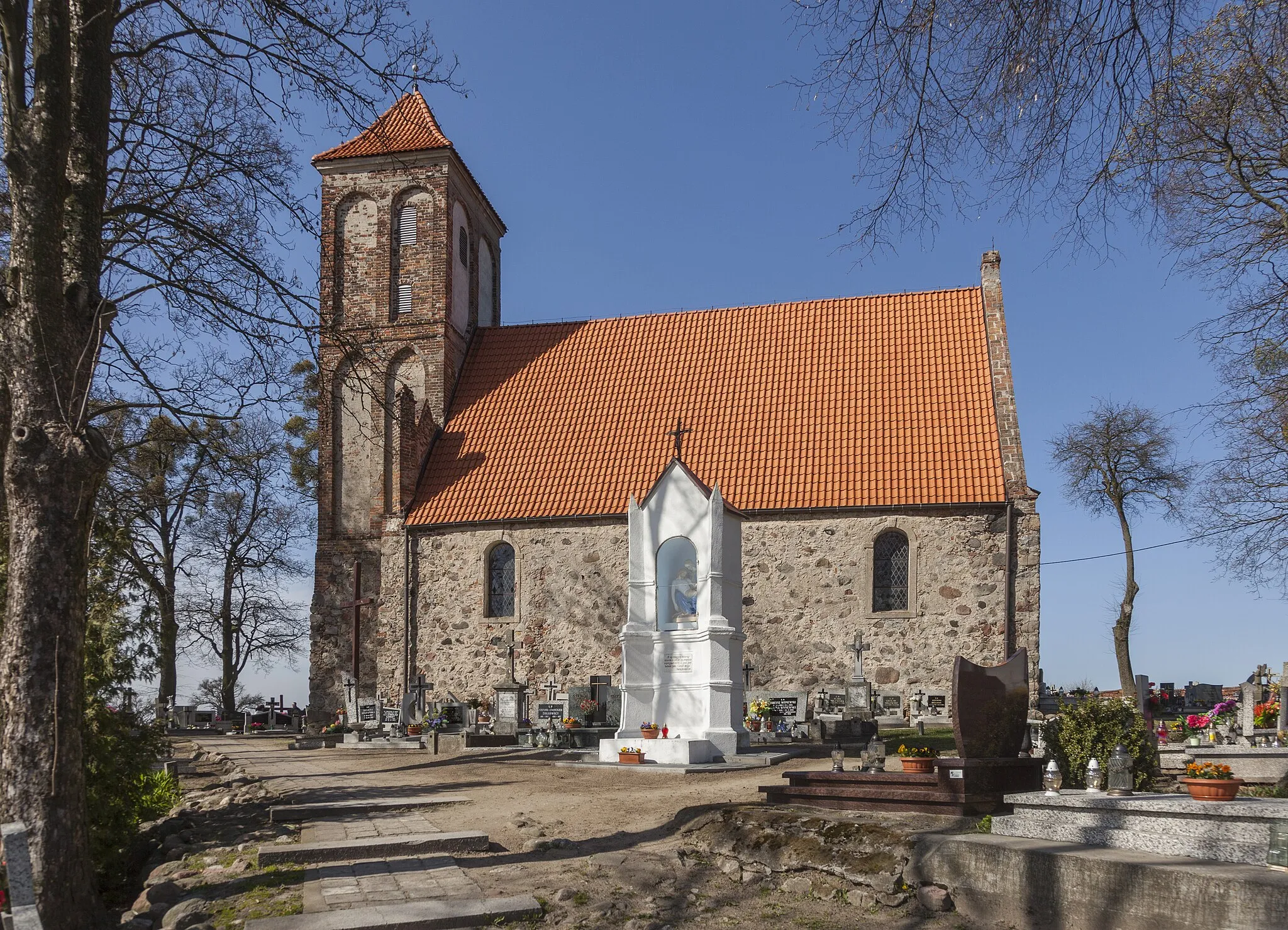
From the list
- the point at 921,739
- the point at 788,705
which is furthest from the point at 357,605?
the point at 921,739

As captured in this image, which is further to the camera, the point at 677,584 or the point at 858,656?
the point at 858,656

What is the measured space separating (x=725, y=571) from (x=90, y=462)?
10511mm

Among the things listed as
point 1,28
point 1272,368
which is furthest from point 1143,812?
point 1,28

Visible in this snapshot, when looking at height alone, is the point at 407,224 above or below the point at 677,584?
above

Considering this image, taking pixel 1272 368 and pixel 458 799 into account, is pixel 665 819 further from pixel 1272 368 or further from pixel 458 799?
pixel 1272 368

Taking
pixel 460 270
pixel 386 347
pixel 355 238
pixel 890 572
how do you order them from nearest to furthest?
pixel 890 572, pixel 386 347, pixel 355 238, pixel 460 270

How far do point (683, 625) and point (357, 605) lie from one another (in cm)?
1041

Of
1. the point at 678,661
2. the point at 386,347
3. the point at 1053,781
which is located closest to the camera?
the point at 1053,781

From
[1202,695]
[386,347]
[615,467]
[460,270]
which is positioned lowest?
[1202,695]

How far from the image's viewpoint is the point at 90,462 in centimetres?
774

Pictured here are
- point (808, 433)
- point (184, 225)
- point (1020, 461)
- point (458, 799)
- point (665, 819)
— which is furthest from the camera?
point (808, 433)

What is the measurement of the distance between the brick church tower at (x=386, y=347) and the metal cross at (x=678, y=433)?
621 centimetres

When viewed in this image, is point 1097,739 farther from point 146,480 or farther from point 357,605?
point 357,605

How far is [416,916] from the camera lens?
22.3 feet
